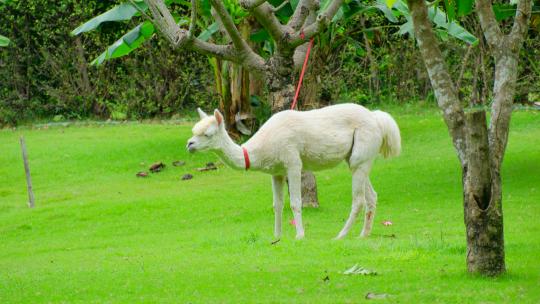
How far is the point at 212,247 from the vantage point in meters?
10.6

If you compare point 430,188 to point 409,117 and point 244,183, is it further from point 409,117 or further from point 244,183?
point 409,117

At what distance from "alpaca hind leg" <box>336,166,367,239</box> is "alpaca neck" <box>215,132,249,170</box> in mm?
1384

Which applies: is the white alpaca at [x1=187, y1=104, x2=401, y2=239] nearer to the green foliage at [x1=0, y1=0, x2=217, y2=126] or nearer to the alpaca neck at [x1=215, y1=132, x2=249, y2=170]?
the alpaca neck at [x1=215, y1=132, x2=249, y2=170]

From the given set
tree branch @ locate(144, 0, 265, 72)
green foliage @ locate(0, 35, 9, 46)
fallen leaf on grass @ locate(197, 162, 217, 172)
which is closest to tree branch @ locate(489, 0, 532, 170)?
tree branch @ locate(144, 0, 265, 72)

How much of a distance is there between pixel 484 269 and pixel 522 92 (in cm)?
1603

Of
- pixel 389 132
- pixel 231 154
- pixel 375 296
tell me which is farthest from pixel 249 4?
pixel 375 296

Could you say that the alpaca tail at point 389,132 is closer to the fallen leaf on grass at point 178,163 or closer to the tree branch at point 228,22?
the tree branch at point 228,22

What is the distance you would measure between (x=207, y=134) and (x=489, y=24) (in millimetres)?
3481

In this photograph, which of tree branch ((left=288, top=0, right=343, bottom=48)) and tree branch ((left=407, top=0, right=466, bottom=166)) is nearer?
tree branch ((left=407, top=0, right=466, bottom=166))

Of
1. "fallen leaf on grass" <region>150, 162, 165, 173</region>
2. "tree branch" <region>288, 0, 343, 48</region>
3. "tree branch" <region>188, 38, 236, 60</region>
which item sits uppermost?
Result: "tree branch" <region>288, 0, 343, 48</region>

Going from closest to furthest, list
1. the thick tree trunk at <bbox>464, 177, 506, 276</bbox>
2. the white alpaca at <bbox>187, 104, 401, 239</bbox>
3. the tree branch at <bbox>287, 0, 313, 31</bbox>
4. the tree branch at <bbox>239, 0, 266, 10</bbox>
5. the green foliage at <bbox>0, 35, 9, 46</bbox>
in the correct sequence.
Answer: the thick tree trunk at <bbox>464, 177, 506, 276</bbox> < the white alpaca at <bbox>187, 104, 401, 239</bbox> < the tree branch at <bbox>239, 0, 266, 10</bbox> < the tree branch at <bbox>287, 0, 313, 31</bbox> < the green foliage at <bbox>0, 35, 9, 46</bbox>

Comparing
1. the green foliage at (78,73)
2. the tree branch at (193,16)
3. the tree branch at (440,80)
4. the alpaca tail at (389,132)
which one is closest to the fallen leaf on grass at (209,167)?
the green foliage at (78,73)

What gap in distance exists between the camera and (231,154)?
1073 cm

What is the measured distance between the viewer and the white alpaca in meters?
10.9
